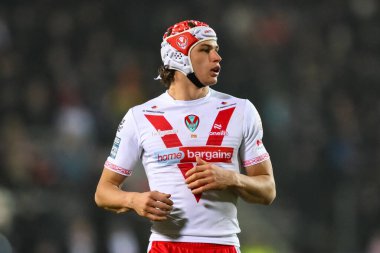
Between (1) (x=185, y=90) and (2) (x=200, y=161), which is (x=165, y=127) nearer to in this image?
(1) (x=185, y=90)

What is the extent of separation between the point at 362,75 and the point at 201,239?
11334mm

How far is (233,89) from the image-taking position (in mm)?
15164

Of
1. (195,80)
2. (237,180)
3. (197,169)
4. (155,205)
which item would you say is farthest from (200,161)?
(195,80)

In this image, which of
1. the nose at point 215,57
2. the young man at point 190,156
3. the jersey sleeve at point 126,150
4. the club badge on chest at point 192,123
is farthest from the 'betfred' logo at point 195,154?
the nose at point 215,57

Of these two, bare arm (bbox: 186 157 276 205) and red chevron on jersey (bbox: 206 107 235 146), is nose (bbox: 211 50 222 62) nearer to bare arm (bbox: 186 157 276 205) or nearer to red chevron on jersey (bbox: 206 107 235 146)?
red chevron on jersey (bbox: 206 107 235 146)

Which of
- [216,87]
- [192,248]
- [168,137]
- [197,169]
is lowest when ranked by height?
[216,87]

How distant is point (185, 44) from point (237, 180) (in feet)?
→ 3.49

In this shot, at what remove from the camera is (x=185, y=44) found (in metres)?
6.24

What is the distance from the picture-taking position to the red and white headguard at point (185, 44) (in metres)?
6.22

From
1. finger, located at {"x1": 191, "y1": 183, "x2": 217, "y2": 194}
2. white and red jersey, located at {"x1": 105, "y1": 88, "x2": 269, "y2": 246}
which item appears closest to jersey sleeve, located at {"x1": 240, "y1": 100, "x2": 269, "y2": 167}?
white and red jersey, located at {"x1": 105, "y1": 88, "x2": 269, "y2": 246}

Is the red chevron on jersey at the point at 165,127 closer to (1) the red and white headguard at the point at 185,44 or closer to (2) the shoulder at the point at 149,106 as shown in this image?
(2) the shoulder at the point at 149,106

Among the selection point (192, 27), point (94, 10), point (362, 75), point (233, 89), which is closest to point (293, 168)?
Answer: point (233, 89)

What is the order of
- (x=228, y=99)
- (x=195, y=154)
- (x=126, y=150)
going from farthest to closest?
(x=228, y=99) < (x=126, y=150) < (x=195, y=154)

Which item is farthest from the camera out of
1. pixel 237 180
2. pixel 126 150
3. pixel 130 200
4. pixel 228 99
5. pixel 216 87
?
pixel 216 87
